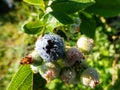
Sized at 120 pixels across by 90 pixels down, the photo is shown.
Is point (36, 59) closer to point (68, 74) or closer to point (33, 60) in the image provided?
point (33, 60)

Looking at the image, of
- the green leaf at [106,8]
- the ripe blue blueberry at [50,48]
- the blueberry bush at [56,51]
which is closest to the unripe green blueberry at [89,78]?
the blueberry bush at [56,51]

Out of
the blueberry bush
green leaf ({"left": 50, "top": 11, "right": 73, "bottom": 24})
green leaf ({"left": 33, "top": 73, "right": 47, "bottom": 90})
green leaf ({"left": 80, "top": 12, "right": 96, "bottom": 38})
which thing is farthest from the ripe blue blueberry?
green leaf ({"left": 80, "top": 12, "right": 96, "bottom": 38})

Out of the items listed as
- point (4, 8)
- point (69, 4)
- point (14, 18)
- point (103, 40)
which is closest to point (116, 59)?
point (103, 40)

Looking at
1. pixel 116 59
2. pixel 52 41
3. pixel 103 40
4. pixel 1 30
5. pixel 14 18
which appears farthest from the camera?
pixel 14 18

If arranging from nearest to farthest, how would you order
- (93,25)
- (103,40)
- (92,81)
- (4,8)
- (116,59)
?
(92,81) < (93,25) < (116,59) < (103,40) < (4,8)

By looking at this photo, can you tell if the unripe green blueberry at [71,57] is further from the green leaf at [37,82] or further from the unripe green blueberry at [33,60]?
the green leaf at [37,82]

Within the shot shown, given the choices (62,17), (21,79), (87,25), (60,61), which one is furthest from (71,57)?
(87,25)

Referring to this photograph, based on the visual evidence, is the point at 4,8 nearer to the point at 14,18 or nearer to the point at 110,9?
the point at 14,18
